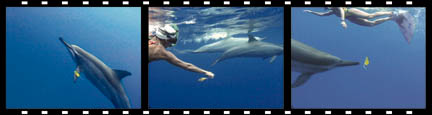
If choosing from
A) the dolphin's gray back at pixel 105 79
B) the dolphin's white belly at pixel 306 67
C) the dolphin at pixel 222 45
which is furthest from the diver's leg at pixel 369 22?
the dolphin's gray back at pixel 105 79

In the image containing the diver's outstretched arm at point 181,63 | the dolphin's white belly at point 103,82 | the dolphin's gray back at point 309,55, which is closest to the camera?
the diver's outstretched arm at point 181,63

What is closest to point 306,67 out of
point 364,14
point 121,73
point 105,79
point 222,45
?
point 364,14

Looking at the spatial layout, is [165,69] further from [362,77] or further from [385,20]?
[385,20]

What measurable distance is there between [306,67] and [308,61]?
0.12 metres

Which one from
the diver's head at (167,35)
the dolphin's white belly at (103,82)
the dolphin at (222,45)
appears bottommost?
the dolphin's white belly at (103,82)

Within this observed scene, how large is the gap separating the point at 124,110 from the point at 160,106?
741mm

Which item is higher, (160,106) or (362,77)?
Result: (362,77)

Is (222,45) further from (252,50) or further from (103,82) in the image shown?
(103,82)

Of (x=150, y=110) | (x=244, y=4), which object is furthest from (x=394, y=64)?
(x=150, y=110)

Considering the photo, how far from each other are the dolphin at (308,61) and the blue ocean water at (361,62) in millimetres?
84

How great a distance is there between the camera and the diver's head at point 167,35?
418 centimetres

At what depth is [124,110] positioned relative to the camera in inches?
176

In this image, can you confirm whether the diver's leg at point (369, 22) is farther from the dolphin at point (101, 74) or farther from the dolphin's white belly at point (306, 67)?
the dolphin at point (101, 74)

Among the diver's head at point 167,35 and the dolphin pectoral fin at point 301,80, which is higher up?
the diver's head at point 167,35
